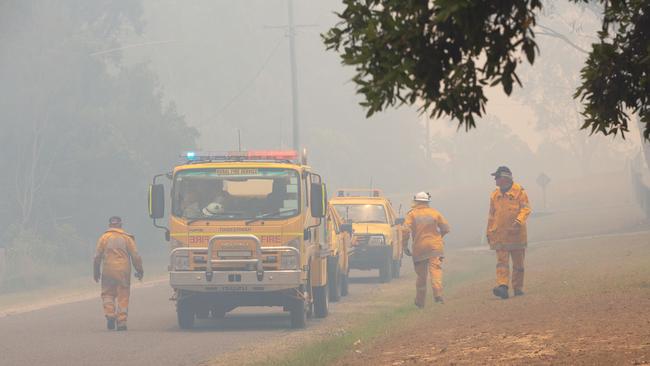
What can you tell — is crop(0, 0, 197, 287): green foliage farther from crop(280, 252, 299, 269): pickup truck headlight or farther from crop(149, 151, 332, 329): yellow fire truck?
crop(280, 252, 299, 269): pickup truck headlight

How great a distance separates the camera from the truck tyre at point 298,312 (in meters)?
18.8

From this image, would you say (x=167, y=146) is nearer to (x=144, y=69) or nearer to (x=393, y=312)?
(x=144, y=69)

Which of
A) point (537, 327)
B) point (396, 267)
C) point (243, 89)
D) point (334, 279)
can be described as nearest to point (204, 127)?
point (243, 89)

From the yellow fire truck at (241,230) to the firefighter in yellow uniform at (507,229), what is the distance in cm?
255

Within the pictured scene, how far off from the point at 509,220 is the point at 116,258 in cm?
585

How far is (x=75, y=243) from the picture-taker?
137 feet

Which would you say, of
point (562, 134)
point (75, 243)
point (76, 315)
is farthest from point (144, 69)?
point (562, 134)

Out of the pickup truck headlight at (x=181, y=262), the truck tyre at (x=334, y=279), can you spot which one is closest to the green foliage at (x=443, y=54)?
the pickup truck headlight at (x=181, y=262)

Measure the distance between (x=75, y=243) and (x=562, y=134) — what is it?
71300 mm

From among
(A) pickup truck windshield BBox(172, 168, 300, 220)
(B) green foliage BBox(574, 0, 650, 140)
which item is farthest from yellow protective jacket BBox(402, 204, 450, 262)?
(B) green foliage BBox(574, 0, 650, 140)

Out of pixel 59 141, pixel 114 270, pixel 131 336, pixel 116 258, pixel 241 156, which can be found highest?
pixel 59 141

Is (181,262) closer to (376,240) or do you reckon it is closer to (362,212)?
(376,240)

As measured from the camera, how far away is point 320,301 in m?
20.3

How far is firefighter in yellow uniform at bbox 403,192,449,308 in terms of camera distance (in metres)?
20.2
